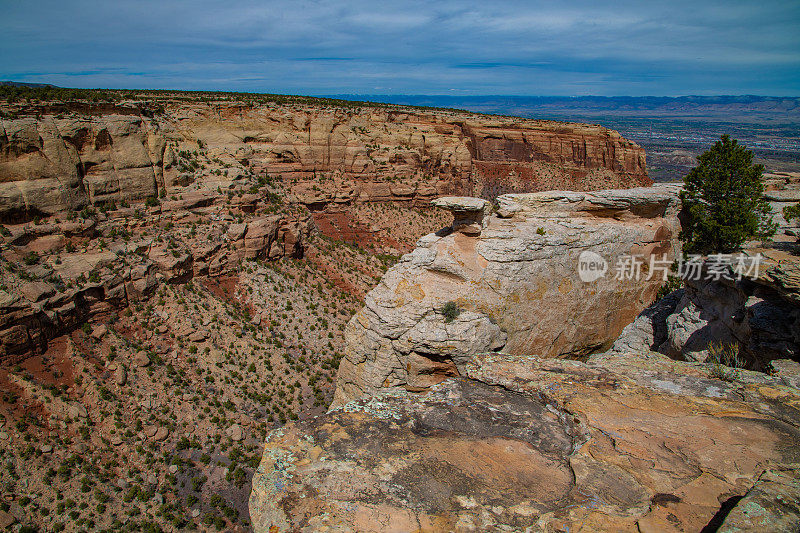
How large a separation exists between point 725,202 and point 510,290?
10.1 meters

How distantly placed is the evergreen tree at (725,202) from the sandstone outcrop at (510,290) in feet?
3.46

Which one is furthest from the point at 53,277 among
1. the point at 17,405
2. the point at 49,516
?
the point at 49,516

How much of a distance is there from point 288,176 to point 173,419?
25094 mm

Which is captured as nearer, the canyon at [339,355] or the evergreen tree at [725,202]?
the canyon at [339,355]

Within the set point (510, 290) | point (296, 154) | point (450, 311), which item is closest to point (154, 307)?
point (450, 311)

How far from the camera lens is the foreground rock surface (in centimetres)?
663

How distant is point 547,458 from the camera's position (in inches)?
325

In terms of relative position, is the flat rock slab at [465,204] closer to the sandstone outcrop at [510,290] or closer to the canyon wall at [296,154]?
the sandstone outcrop at [510,290]

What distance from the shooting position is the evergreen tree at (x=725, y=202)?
642 inches

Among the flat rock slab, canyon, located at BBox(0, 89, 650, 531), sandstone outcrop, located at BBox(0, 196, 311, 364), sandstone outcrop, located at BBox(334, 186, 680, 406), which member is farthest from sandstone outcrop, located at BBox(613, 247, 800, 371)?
sandstone outcrop, located at BBox(0, 196, 311, 364)

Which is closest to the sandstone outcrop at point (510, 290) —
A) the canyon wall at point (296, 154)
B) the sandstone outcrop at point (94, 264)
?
the sandstone outcrop at point (94, 264)

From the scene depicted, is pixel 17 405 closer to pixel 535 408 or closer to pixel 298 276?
pixel 298 276

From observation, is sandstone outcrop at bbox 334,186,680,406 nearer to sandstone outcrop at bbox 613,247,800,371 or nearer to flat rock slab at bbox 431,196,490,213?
flat rock slab at bbox 431,196,490,213

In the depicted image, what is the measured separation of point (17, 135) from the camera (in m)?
20.8
